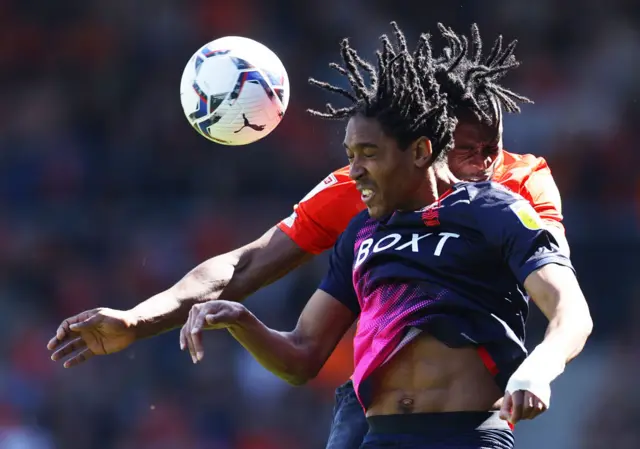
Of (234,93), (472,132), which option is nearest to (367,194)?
(472,132)

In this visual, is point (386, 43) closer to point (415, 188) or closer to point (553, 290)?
point (415, 188)

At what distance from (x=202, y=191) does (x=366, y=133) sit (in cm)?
726

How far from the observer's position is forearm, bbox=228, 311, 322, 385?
166 inches

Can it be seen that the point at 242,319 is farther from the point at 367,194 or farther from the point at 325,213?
the point at 325,213

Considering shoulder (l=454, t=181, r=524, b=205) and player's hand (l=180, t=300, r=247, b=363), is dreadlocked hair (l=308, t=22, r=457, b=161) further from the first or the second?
player's hand (l=180, t=300, r=247, b=363)

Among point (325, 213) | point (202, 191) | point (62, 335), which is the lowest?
point (202, 191)

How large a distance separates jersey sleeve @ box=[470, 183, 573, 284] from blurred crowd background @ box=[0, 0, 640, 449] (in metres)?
5.64

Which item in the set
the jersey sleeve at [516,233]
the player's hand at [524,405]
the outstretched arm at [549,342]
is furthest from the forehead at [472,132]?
the player's hand at [524,405]

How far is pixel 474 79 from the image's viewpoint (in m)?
4.87

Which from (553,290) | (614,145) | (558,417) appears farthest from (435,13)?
(553,290)

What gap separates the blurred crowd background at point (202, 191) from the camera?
384 inches

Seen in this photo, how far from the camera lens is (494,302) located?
393 centimetres

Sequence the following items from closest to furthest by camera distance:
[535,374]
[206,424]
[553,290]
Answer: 1. [535,374]
2. [553,290]
3. [206,424]

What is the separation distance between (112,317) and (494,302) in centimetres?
147
